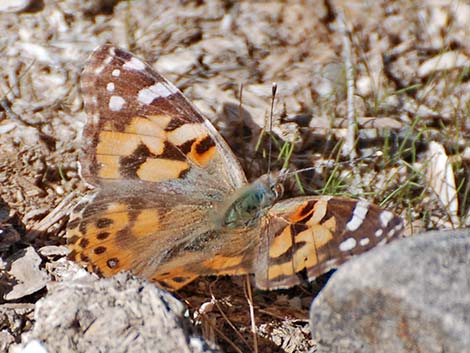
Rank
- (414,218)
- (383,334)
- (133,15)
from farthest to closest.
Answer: (133,15) → (414,218) → (383,334)

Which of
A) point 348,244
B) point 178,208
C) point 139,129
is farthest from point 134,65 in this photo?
point 348,244

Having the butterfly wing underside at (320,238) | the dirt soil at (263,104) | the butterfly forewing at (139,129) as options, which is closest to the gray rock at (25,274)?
the dirt soil at (263,104)

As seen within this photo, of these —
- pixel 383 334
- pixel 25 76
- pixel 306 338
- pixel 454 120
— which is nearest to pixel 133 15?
pixel 25 76

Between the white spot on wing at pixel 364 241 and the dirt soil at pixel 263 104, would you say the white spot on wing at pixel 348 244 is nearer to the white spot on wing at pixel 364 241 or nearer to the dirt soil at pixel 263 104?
the white spot on wing at pixel 364 241

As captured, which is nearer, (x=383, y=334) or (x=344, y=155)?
(x=383, y=334)

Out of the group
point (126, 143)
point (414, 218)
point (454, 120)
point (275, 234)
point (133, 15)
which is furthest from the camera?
point (133, 15)

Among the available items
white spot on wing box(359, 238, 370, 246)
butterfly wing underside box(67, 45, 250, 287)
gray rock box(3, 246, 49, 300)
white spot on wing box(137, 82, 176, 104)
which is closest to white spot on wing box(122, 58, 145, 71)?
butterfly wing underside box(67, 45, 250, 287)

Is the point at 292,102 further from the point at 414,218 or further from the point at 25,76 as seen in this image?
the point at 25,76
